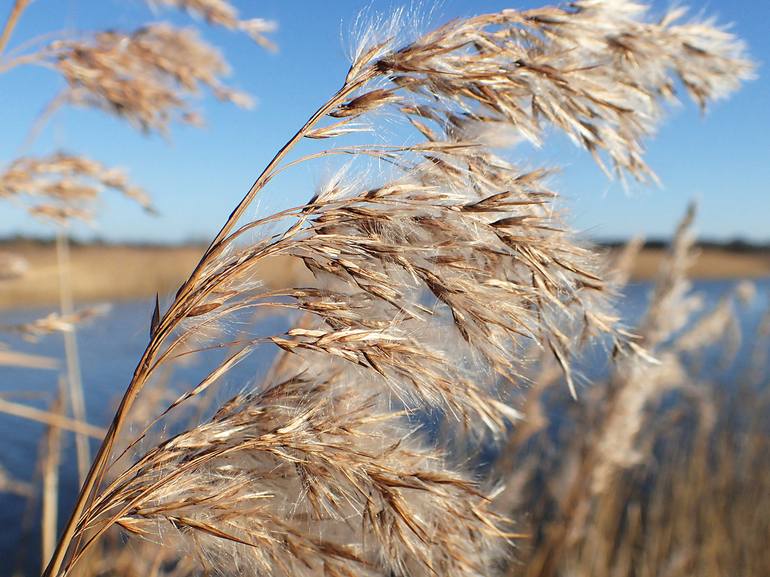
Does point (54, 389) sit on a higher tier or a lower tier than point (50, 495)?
higher

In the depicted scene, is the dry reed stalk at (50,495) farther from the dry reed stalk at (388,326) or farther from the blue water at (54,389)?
the dry reed stalk at (388,326)

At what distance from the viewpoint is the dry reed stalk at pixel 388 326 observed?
0.76 meters

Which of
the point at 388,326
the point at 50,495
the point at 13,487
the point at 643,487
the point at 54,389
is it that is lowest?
the point at 13,487

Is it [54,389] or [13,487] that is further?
[54,389]

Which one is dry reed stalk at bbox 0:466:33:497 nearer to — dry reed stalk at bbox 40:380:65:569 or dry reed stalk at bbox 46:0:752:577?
dry reed stalk at bbox 40:380:65:569

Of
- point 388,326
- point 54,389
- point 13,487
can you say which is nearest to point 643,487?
point 13,487

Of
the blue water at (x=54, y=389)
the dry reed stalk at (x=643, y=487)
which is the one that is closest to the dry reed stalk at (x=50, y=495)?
the blue water at (x=54, y=389)

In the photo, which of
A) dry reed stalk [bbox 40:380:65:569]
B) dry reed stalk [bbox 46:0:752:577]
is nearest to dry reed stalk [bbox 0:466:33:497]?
dry reed stalk [bbox 40:380:65:569]

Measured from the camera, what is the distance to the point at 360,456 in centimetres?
77

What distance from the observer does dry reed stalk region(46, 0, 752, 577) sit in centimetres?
76

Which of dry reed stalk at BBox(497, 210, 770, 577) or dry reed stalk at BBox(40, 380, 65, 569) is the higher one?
dry reed stalk at BBox(497, 210, 770, 577)

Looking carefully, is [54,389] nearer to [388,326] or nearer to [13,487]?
[13,487]

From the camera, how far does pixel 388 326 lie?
791 mm

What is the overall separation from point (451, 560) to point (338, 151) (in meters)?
0.60
